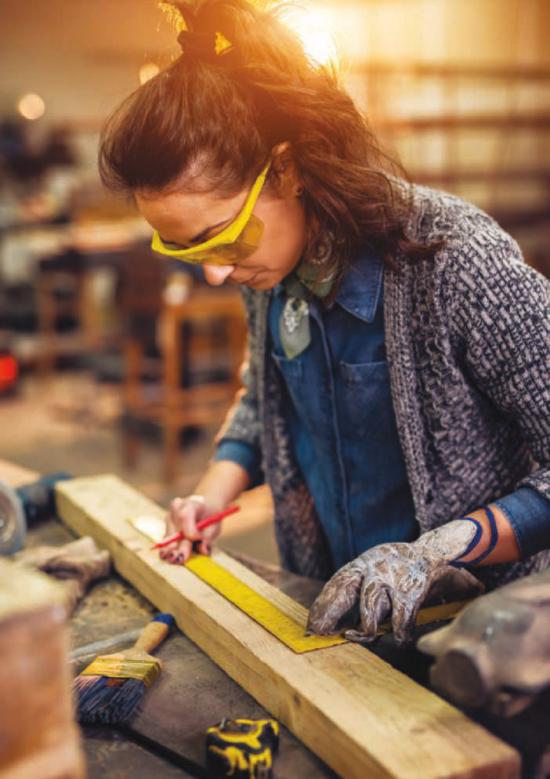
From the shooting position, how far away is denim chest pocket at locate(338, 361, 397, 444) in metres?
1.85

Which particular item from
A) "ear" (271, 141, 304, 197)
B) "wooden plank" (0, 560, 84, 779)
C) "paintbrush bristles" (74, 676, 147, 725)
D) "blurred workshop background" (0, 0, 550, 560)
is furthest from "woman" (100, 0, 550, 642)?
"blurred workshop background" (0, 0, 550, 560)

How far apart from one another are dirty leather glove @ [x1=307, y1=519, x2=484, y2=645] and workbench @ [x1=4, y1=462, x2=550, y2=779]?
0.27 ft

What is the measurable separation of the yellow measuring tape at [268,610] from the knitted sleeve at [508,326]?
11.8 inches

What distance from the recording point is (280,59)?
165 centimetres

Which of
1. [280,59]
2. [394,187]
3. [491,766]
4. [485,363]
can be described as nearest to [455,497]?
[485,363]

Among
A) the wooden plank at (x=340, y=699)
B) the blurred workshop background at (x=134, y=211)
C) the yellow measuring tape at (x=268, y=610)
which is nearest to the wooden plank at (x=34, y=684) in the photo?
the wooden plank at (x=340, y=699)

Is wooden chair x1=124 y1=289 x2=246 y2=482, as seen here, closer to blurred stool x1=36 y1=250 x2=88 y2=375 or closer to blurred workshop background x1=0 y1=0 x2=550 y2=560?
blurred workshop background x1=0 y1=0 x2=550 y2=560

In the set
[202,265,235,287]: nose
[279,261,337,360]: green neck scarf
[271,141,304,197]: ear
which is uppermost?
[271,141,304,197]: ear

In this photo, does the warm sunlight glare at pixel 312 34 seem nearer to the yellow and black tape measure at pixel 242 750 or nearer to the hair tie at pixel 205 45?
the hair tie at pixel 205 45

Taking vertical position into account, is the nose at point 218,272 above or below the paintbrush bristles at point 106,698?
above

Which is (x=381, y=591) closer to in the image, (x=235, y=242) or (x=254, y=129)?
(x=235, y=242)

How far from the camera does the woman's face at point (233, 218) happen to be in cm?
164

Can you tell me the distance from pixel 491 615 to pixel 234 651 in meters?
0.53

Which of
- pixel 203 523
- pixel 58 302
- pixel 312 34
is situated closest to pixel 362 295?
pixel 312 34
